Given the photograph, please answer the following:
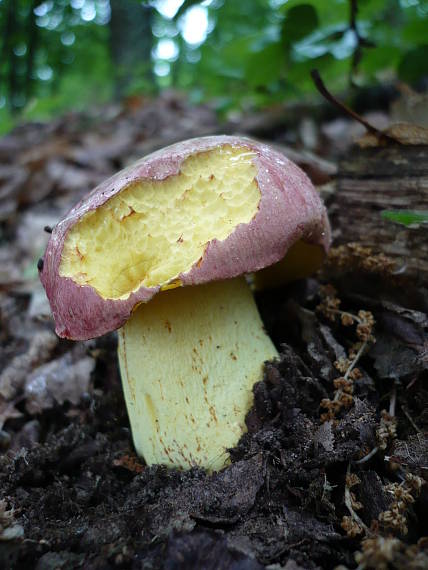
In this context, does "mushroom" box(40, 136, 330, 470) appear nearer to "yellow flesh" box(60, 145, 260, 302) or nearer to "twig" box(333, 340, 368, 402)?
"yellow flesh" box(60, 145, 260, 302)

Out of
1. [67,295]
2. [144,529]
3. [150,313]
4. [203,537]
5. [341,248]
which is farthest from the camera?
[341,248]

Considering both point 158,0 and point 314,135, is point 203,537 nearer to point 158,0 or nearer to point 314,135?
point 158,0

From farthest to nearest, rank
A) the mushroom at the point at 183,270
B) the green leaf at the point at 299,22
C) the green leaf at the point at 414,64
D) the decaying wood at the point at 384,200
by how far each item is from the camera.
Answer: the green leaf at the point at 414,64, the green leaf at the point at 299,22, the decaying wood at the point at 384,200, the mushroom at the point at 183,270

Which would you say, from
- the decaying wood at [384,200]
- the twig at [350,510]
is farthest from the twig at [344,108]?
the twig at [350,510]

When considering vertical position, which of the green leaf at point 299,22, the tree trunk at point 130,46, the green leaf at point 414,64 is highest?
the green leaf at point 299,22

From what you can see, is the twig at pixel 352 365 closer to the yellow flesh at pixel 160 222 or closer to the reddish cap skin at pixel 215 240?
the reddish cap skin at pixel 215 240

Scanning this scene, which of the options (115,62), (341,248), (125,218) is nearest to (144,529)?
(125,218)
